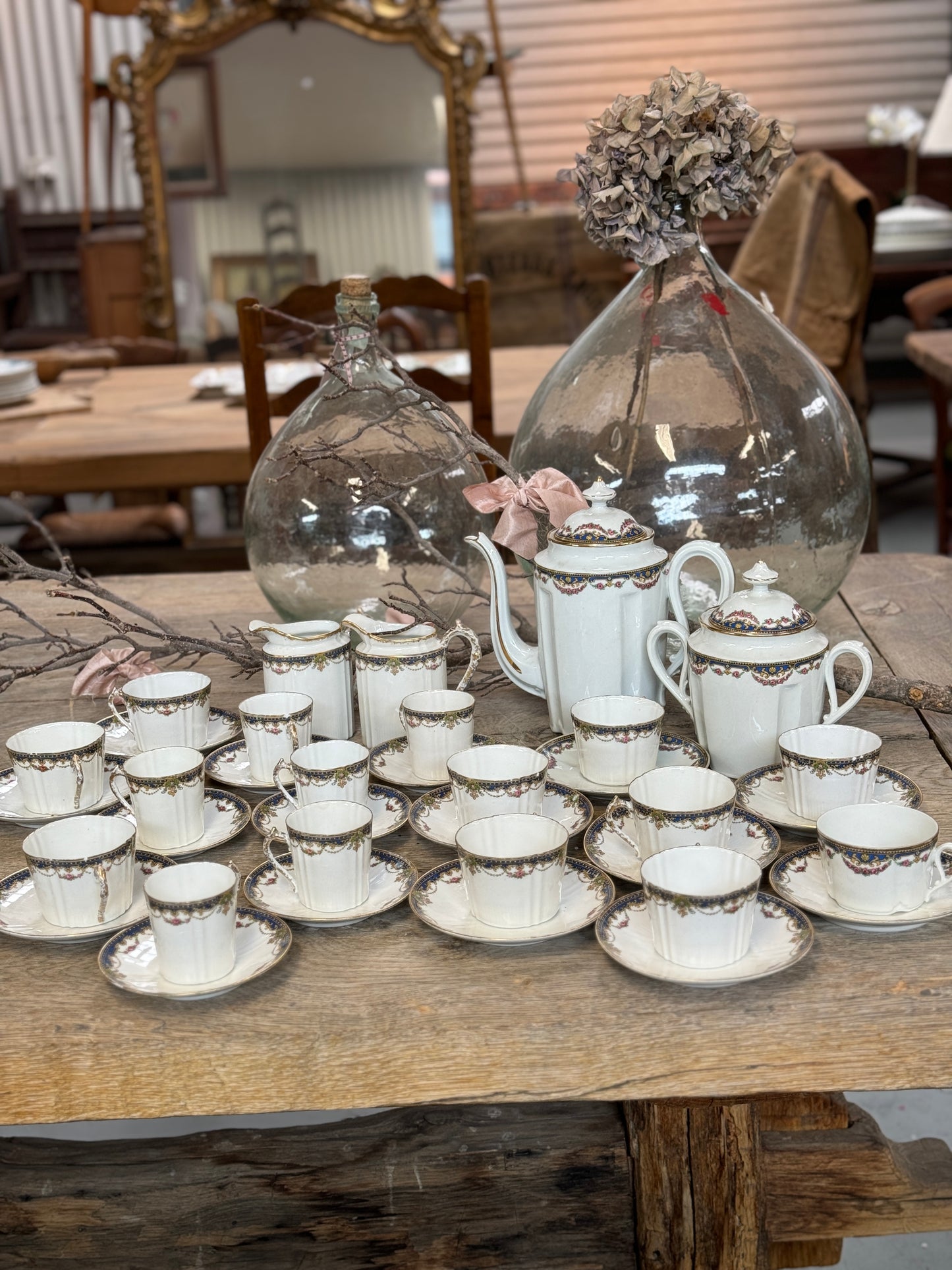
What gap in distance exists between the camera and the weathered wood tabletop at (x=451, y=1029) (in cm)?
70

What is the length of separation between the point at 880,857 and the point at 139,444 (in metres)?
1.80

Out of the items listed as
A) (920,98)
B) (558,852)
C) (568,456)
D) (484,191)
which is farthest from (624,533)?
(920,98)

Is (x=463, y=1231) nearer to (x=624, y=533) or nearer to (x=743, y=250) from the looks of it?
(x=624, y=533)

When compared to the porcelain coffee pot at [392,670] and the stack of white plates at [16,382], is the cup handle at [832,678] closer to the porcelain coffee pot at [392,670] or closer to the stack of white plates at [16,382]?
the porcelain coffee pot at [392,670]

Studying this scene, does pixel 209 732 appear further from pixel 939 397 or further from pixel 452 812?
pixel 939 397

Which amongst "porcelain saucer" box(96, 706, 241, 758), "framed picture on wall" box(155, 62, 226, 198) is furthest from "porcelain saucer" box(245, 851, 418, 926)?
"framed picture on wall" box(155, 62, 226, 198)

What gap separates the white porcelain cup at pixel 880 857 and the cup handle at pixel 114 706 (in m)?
0.55

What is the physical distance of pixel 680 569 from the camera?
1.05 meters

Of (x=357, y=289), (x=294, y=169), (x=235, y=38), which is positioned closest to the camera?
(x=357, y=289)

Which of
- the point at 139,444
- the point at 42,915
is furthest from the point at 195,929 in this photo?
the point at 139,444

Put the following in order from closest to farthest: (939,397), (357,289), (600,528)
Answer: (600,528) < (357,289) < (939,397)

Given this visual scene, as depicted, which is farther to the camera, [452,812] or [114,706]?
[114,706]

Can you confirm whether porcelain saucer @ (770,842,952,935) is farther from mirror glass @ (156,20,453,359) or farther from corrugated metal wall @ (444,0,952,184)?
corrugated metal wall @ (444,0,952,184)

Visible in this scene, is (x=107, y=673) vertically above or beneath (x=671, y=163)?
beneath
